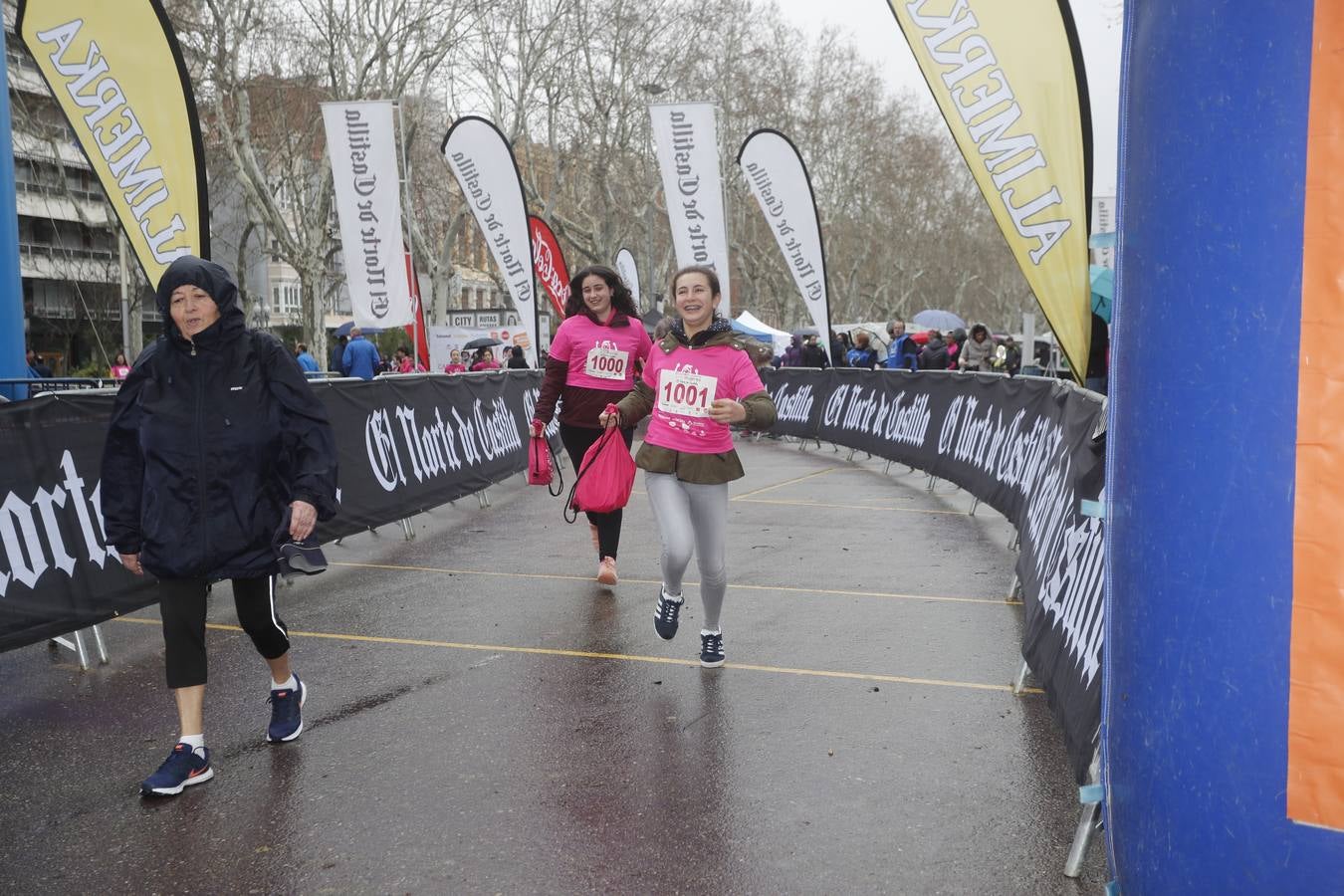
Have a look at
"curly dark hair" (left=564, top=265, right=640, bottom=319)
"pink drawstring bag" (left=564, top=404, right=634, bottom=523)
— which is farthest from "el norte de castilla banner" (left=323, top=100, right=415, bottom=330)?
"pink drawstring bag" (left=564, top=404, right=634, bottom=523)

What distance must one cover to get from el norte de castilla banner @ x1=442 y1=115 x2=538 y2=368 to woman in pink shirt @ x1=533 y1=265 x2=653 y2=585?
40.7ft

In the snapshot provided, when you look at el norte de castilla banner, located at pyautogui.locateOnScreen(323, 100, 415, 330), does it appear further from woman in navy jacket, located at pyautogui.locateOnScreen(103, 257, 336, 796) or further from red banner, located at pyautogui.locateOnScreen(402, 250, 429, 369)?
woman in navy jacket, located at pyautogui.locateOnScreen(103, 257, 336, 796)

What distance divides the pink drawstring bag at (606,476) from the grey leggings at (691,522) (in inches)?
18.3

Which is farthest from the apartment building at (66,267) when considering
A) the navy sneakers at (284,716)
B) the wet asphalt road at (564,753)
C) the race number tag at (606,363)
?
the navy sneakers at (284,716)

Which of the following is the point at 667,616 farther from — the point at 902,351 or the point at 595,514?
the point at 902,351

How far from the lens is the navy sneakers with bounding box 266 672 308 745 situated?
481cm

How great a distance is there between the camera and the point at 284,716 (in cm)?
484

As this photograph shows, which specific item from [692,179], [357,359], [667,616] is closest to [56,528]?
[667,616]

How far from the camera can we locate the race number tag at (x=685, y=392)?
5.58m

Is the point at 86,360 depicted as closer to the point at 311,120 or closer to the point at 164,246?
the point at 311,120

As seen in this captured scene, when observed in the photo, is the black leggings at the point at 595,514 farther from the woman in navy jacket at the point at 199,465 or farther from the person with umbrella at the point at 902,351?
the person with umbrella at the point at 902,351

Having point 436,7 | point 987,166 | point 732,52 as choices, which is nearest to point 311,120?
point 436,7

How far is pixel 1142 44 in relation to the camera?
2414mm

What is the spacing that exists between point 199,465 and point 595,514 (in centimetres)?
400
